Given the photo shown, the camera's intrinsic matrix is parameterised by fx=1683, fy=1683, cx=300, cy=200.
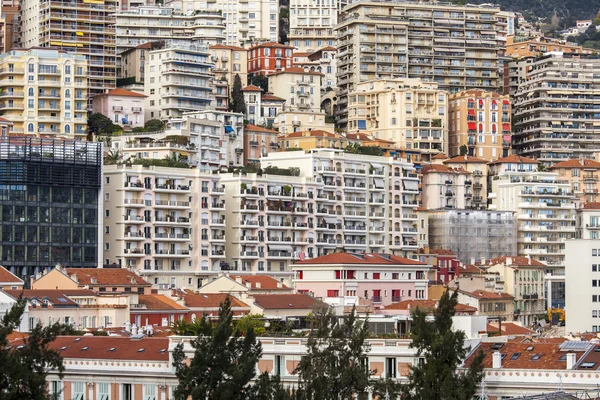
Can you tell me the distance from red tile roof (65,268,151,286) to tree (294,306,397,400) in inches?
Result: 2165

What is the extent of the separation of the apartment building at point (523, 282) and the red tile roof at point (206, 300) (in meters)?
46.5

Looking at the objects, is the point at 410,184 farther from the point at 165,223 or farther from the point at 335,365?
the point at 335,365

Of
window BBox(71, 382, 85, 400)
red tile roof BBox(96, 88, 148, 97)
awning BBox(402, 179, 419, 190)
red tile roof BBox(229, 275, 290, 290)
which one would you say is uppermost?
red tile roof BBox(96, 88, 148, 97)

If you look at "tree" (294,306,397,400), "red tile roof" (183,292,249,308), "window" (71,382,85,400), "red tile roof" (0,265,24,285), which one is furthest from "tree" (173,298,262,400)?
"red tile roof" (0,265,24,285)

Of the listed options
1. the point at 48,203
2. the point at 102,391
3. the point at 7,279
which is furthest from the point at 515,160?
the point at 102,391

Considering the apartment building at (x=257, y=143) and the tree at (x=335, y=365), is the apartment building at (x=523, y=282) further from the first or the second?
the tree at (x=335, y=365)

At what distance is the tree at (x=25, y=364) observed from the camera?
6109cm

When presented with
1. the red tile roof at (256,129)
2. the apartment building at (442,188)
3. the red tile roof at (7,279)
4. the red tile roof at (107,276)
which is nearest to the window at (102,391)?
the red tile roof at (107,276)

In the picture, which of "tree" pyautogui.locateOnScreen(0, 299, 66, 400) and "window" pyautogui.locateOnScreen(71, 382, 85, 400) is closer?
"tree" pyautogui.locateOnScreen(0, 299, 66, 400)

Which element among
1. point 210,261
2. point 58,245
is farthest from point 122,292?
point 210,261

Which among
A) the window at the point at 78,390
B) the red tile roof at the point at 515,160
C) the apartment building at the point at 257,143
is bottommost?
the window at the point at 78,390

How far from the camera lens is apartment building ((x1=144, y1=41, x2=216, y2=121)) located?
19162cm

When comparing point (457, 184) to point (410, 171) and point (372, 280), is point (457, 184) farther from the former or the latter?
point (372, 280)

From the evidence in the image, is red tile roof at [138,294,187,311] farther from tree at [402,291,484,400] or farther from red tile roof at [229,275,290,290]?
tree at [402,291,484,400]
